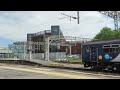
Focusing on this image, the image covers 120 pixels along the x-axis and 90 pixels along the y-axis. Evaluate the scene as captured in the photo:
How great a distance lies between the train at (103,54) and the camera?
24938 millimetres

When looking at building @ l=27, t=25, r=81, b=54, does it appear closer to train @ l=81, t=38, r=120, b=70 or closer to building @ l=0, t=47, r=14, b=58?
building @ l=0, t=47, r=14, b=58

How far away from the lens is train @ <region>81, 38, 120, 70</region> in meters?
24.9

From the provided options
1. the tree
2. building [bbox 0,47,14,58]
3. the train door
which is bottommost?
building [bbox 0,47,14,58]

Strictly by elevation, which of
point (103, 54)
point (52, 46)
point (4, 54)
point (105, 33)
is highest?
point (105, 33)

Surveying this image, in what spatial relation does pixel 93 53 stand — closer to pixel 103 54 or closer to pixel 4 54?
pixel 103 54

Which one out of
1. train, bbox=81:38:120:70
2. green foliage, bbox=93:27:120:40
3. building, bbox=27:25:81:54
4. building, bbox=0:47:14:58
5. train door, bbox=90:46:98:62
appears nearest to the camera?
train, bbox=81:38:120:70

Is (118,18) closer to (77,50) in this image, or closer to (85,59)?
(85,59)

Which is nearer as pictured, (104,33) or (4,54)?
(4,54)

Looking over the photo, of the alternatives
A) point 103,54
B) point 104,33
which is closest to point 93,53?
point 103,54

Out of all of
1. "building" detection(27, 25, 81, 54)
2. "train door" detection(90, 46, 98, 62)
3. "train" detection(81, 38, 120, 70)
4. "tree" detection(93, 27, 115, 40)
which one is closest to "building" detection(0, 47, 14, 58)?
"building" detection(27, 25, 81, 54)

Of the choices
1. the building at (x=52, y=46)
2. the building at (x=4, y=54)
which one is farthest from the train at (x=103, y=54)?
the building at (x=52, y=46)

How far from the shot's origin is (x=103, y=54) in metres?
26.3

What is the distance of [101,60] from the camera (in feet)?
87.8

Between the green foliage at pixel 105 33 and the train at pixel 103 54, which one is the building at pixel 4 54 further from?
the train at pixel 103 54
